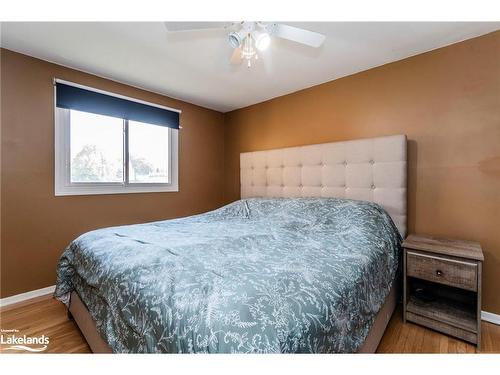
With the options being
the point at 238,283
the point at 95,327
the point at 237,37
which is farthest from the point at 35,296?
the point at 237,37

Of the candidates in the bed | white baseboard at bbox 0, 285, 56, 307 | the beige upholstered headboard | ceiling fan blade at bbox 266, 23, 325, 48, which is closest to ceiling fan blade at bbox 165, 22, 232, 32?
ceiling fan blade at bbox 266, 23, 325, 48

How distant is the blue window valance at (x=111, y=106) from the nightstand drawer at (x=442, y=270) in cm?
296

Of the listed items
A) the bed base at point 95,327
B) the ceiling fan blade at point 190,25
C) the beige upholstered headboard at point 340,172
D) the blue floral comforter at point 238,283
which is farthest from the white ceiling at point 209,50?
the bed base at point 95,327

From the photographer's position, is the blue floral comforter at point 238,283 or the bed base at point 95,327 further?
the bed base at point 95,327

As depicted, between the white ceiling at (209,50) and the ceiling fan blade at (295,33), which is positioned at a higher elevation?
the white ceiling at (209,50)

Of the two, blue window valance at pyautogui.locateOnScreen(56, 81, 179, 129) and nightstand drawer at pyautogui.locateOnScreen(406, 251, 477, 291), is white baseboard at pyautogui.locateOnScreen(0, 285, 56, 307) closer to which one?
blue window valance at pyautogui.locateOnScreen(56, 81, 179, 129)

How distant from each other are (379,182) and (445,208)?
1.73 ft

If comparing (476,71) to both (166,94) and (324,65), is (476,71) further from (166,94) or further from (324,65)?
(166,94)

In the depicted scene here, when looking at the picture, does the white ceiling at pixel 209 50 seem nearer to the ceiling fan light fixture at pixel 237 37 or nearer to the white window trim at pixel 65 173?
the ceiling fan light fixture at pixel 237 37

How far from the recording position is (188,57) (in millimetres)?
2127

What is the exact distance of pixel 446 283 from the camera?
160 centimetres

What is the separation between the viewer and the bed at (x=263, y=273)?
2.53 ft

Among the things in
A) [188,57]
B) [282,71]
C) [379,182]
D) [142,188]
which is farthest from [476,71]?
[142,188]

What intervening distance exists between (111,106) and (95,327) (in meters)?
2.21
